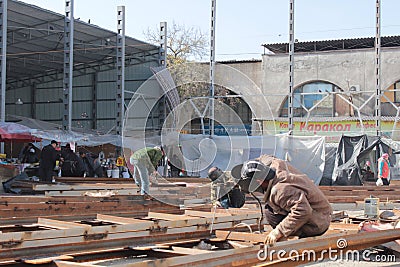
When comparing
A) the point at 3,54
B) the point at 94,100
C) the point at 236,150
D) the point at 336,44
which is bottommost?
the point at 236,150

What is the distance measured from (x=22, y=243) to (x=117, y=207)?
19.3 feet

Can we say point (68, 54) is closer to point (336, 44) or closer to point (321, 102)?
point (321, 102)

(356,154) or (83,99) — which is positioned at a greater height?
(83,99)

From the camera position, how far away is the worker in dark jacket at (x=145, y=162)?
15.0 m

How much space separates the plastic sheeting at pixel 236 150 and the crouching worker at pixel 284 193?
7.35 m

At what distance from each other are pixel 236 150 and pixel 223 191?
20.5ft

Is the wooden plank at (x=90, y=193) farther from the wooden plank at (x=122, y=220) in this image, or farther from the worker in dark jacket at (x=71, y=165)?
the worker in dark jacket at (x=71, y=165)

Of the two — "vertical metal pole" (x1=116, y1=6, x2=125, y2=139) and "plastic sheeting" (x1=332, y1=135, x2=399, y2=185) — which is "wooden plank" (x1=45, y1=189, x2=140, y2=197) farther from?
"vertical metal pole" (x1=116, y1=6, x2=125, y2=139)

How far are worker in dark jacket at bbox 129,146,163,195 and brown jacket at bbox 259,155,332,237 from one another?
8.43 m

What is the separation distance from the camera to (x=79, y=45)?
4119 cm

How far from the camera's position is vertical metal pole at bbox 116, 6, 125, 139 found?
3669 cm

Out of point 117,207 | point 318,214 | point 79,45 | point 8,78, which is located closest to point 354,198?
point 117,207

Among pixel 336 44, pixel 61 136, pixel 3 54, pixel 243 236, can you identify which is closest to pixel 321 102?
pixel 336 44

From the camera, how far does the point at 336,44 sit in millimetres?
42625
